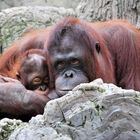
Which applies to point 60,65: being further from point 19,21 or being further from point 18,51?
point 19,21

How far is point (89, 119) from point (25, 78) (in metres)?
1.40

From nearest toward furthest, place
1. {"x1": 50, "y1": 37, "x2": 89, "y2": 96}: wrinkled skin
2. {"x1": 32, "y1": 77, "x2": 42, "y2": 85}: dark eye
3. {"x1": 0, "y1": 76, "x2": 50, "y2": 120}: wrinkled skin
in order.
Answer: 1. {"x1": 0, "y1": 76, "x2": 50, "y2": 120}: wrinkled skin
2. {"x1": 50, "y1": 37, "x2": 89, "y2": 96}: wrinkled skin
3. {"x1": 32, "y1": 77, "x2": 42, "y2": 85}: dark eye

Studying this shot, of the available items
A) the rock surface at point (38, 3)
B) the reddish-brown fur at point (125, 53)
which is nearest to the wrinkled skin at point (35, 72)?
the reddish-brown fur at point (125, 53)

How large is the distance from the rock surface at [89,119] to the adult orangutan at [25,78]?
899 mm

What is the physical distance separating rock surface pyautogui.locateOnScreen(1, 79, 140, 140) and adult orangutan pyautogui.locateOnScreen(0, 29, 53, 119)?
2.95ft

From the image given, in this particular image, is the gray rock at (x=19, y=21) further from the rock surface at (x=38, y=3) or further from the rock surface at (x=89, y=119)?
the rock surface at (x=89, y=119)

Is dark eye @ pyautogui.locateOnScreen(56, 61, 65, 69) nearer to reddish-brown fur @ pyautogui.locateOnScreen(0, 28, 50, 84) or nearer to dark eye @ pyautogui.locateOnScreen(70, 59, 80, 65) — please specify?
dark eye @ pyautogui.locateOnScreen(70, 59, 80, 65)

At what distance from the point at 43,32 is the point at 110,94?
1.66 m

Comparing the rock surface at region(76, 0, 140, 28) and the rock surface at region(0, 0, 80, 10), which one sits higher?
the rock surface at region(76, 0, 140, 28)

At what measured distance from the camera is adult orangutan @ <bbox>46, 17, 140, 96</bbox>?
3.19 metres

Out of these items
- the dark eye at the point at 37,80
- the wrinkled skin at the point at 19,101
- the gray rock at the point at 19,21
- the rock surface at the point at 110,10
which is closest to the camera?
the wrinkled skin at the point at 19,101

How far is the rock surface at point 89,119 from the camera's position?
2.04m

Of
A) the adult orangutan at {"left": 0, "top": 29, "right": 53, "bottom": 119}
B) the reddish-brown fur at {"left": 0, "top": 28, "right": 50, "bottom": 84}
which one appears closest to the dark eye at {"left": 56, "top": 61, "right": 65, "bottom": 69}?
the adult orangutan at {"left": 0, "top": 29, "right": 53, "bottom": 119}

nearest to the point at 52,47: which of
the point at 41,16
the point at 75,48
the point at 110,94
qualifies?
the point at 75,48
